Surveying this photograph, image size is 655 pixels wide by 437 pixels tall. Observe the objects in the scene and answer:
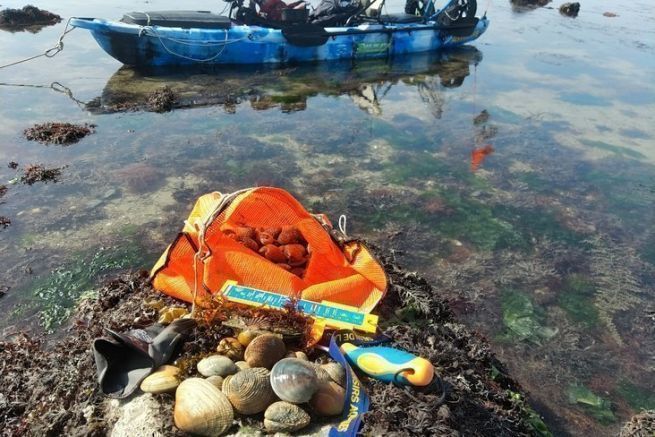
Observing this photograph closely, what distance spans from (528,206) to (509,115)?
16.2 feet

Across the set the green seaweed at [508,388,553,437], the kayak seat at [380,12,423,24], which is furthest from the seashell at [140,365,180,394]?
the kayak seat at [380,12,423,24]

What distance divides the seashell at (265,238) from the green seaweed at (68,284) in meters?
2.59

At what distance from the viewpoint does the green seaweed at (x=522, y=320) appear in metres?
5.60

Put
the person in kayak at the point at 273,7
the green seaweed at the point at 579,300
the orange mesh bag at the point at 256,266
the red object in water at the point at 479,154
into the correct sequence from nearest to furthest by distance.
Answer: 1. the orange mesh bag at the point at 256,266
2. the green seaweed at the point at 579,300
3. the red object in water at the point at 479,154
4. the person in kayak at the point at 273,7

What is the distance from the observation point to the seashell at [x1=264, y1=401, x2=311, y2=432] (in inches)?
107

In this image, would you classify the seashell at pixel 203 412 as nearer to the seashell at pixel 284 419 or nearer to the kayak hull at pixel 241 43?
the seashell at pixel 284 419

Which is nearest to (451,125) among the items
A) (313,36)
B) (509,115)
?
(509,115)

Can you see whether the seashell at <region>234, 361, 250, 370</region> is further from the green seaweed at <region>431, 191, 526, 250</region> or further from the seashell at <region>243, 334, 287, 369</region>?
the green seaweed at <region>431, 191, 526, 250</region>

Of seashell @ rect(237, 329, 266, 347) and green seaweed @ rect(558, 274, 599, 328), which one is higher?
seashell @ rect(237, 329, 266, 347)

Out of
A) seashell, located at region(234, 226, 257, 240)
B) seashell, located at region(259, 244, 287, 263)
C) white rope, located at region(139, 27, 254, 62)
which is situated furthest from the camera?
white rope, located at region(139, 27, 254, 62)

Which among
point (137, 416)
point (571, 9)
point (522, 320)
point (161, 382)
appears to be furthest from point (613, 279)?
point (571, 9)

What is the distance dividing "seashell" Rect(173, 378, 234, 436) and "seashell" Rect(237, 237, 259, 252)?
182 cm

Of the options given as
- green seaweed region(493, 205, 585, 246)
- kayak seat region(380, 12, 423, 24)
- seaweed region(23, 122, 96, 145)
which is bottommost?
green seaweed region(493, 205, 585, 246)

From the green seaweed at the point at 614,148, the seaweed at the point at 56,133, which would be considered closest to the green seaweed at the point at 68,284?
the seaweed at the point at 56,133
